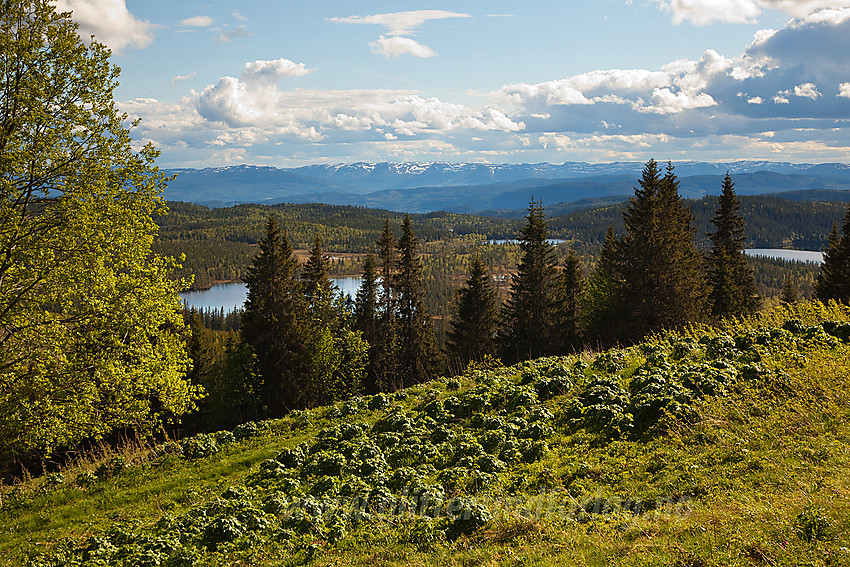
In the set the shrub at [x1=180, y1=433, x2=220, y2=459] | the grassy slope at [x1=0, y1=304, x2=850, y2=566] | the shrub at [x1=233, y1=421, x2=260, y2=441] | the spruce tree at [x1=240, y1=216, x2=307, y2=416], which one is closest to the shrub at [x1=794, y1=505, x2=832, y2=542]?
the grassy slope at [x1=0, y1=304, x2=850, y2=566]

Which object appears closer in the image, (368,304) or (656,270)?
(656,270)

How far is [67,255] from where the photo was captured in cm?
1317

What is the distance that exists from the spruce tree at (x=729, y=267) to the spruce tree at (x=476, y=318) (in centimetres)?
1932

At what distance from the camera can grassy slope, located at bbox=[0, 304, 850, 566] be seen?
6617 mm

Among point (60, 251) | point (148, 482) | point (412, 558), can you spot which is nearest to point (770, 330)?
point (412, 558)

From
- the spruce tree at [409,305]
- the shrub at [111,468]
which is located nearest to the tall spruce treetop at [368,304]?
the spruce tree at [409,305]

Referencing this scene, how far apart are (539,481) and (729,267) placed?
1747 inches

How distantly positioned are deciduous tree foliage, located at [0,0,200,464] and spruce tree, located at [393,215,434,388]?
3356 centimetres

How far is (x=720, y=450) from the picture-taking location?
339 inches

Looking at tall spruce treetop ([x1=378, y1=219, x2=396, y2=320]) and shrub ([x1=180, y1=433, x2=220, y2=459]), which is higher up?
tall spruce treetop ([x1=378, y1=219, x2=396, y2=320])

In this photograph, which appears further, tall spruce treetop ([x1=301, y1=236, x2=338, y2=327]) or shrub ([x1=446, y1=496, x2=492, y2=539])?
tall spruce treetop ([x1=301, y1=236, x2=338, y2=327])

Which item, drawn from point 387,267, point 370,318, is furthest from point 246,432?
point 370,318

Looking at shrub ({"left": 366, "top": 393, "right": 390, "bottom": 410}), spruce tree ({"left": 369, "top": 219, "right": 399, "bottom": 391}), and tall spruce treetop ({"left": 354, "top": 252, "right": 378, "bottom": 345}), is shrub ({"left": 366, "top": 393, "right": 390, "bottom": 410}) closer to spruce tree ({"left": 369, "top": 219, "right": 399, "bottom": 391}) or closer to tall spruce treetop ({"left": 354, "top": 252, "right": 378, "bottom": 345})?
spruce tree ({"left": 369, "top": 219, "right": 399, "bottom": 391})

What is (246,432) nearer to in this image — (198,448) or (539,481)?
(198,448)
